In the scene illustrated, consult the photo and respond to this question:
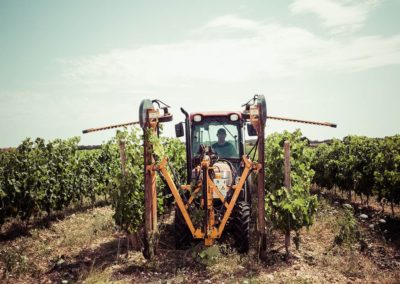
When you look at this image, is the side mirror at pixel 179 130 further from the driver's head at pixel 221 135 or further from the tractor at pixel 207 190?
the driver's head at pixel 221 135

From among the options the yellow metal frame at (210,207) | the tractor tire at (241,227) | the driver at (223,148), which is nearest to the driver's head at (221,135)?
the driver at (223,148)

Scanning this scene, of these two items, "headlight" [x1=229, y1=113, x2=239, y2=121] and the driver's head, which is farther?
the driver's head

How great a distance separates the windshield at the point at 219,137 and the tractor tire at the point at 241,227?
1358 millimetres

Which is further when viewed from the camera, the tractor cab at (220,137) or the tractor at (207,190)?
the tractor cab at (220,137)

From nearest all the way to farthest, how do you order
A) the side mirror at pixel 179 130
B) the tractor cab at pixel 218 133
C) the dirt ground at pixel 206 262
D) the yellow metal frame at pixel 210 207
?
the dirt ground at pixel 206 262, the yellow metal frame at pixel 210 207, the side mirror at pixel 179 130, the tractor cab at pixel 218 133

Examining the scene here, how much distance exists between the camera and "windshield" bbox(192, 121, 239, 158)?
683 cm

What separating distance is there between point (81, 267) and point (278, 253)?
3.74m

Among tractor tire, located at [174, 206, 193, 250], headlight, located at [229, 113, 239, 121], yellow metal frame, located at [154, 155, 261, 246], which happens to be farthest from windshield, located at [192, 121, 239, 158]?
A: tractor tire, located at [174, 206, 193, 250]

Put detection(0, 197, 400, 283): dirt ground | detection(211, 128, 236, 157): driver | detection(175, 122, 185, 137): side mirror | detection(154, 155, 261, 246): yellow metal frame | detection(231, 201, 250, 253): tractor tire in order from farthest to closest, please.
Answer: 1. detection(211, 128, 236, 157): driver
2. detection(175, 122, 185, 137): side mirror
3. detection(231, 201, 250, 253): tractor tire
4. detection(154, 155, 261, 246): yellow metal frame
5. detection(0, 197, 400, 283): dirt ground

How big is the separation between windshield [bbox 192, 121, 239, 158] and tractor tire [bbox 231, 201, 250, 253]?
53.5 inches

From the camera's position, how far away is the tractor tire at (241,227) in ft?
19.2

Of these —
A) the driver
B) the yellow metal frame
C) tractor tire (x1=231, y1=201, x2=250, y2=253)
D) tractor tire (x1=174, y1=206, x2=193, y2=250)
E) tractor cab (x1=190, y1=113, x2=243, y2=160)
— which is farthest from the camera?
the driver

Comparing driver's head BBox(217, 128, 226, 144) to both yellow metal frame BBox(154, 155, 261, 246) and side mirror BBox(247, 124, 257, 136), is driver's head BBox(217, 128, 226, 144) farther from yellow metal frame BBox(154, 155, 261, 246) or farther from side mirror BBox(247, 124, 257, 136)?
yellow metal frame BBox(154, 155, 261, 246)

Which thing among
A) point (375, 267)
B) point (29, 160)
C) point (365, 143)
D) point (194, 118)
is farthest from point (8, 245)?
point (365, 143)
